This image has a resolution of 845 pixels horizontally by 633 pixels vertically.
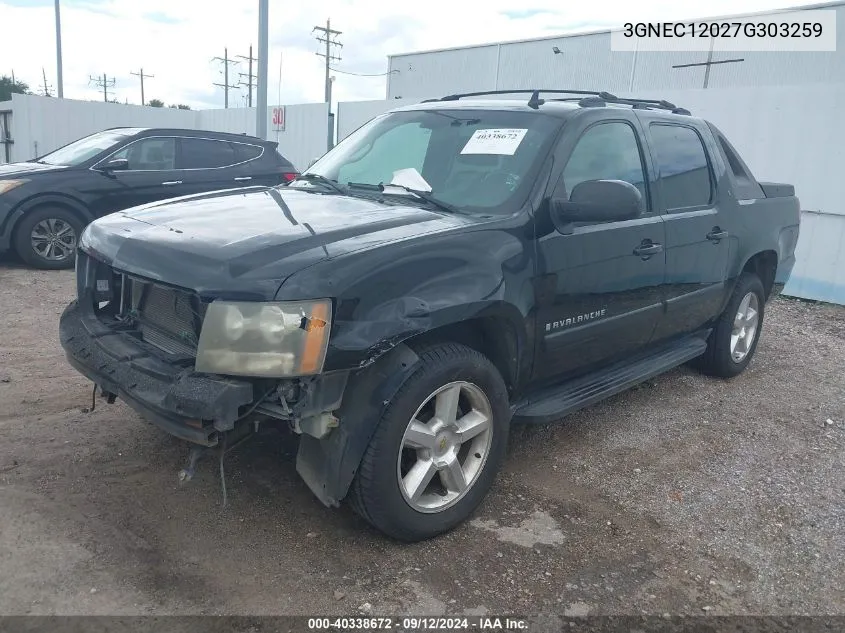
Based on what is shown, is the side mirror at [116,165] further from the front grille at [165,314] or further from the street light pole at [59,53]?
the street light pole at [59,53]

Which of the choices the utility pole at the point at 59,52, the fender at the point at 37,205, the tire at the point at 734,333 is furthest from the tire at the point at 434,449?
the utility pole at the point at 59,52

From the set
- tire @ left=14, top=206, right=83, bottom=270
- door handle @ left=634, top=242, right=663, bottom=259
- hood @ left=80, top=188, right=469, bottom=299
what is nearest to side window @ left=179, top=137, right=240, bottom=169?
tire @ left=14, top=206, right=83, bottom=270

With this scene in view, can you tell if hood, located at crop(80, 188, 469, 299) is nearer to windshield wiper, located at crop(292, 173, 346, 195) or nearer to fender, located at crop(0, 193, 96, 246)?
windshield wiper, located at crop(292, 173, 346, 195)

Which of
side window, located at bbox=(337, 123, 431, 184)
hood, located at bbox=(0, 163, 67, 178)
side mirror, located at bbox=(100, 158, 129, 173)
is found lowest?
hood, located at bbox=(0, 163, 67, 178)

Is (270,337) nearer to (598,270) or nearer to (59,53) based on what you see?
(598,270)

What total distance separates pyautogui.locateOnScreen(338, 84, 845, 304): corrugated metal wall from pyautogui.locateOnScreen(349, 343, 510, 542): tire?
6.90m

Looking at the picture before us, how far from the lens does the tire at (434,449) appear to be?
2.70 metres

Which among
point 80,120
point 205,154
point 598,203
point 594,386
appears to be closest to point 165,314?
point 598,203

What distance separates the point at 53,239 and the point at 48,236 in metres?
0.06

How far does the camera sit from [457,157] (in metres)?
3.60

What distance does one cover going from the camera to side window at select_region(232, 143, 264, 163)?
29.9 feet

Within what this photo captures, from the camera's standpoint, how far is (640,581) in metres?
2.81

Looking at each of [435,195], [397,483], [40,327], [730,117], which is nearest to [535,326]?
[435,195]

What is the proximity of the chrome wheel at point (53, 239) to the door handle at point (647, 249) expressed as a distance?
22.1ft
